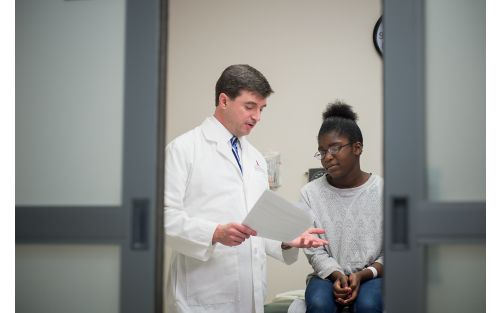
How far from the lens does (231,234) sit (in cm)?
208

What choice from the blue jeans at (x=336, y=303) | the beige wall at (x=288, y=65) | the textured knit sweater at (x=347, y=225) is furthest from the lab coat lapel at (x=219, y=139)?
the beige wall at (x=288, y=65)

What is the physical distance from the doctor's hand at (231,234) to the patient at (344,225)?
1.76 ft

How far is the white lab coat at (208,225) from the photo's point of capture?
85.9 inches

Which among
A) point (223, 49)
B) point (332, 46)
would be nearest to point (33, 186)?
point (223, 49)

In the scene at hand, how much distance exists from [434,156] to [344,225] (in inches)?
39.0

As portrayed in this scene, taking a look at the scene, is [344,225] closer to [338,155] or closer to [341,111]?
[338,155]

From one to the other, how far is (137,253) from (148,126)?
0.41m

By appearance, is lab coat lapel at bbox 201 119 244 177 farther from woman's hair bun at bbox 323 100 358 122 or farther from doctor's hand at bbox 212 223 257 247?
woman's hair bun at bbox 323 100 358 122

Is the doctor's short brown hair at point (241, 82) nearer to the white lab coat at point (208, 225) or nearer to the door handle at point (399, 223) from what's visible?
the white lab coat at point (208, 225)

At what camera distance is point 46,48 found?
1882 mm

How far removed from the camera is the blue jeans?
2357mm

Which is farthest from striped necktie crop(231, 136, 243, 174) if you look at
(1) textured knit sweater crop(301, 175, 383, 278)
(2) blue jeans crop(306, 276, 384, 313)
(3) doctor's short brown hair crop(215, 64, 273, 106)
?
(2) blue jeans crop(306, 276, 384, 313)

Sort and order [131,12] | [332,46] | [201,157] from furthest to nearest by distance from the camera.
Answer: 1. [332,46]
2. [201,157]
3. [131,12]
